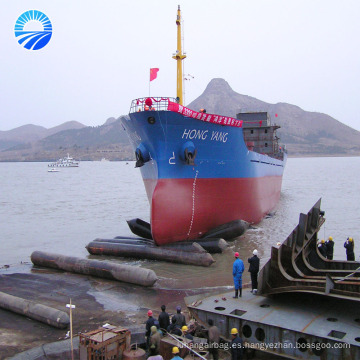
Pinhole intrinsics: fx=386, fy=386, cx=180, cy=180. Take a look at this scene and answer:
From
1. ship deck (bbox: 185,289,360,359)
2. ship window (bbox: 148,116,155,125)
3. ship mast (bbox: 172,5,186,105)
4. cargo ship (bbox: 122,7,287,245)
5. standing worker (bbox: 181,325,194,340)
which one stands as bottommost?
standing worker (bbox: 181,325,194,340)

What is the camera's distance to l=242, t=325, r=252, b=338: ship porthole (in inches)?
276

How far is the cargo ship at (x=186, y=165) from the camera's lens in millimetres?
15023

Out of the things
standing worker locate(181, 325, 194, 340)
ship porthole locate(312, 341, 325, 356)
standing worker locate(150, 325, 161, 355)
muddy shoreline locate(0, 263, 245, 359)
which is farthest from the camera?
muddy shoreline locate(0, 263, 245, 359)

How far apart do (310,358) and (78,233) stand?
704 inches

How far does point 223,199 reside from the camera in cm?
1753

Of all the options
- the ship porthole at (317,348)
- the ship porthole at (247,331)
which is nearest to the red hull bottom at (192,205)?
the ship porthole at (247,331)

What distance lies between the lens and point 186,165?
1566 cm

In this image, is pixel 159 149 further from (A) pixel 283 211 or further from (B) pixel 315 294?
(A) pixel 283 211

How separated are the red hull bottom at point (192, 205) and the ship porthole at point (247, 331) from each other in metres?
8.45

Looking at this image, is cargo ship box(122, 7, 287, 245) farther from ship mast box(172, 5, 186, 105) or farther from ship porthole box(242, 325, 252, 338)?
ship porthole box(242, 325, 252, 338)

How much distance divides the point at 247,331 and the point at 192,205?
9.30m

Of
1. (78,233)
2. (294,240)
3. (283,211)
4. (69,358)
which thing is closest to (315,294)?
(294,240)

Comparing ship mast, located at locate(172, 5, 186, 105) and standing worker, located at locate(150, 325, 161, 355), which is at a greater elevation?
ship mast, located at locate(172, 5, 186, 105)

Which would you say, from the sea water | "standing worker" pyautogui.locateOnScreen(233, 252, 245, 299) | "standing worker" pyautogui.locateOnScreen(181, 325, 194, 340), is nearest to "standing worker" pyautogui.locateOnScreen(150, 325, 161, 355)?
"standing worker" pyautogui.locateOnScreen(181, 325, 194, 340)
